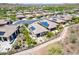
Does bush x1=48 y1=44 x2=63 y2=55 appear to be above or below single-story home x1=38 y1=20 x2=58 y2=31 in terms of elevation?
below

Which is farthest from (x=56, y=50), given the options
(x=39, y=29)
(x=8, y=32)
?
(x=8, y=32)

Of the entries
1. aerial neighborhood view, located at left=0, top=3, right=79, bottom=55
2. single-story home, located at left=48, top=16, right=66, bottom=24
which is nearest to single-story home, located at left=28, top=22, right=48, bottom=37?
aerial neighborhood view, located at left=0, top=3, right=79, bottom=55

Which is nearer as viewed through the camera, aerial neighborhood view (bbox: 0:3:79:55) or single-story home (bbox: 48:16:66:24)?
aerial neighborhood view (bbox: 0:3:79:55)

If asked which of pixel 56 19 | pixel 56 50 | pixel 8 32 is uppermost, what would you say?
pixel 56 19

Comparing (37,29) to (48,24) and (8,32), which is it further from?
(8,32)

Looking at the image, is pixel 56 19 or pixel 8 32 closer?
pixel 8 32

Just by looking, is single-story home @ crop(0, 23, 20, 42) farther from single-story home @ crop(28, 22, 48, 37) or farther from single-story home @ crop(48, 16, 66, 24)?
single-story home @ crop(48, 16, 66, 24)

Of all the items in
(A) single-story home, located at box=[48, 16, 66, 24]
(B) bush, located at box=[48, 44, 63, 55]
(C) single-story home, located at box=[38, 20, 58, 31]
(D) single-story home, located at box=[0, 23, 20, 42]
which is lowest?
(B) bush, located at box=[48, 44, 63, 55]

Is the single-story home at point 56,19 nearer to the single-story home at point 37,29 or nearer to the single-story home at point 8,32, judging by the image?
the single-story home at point 37,29
